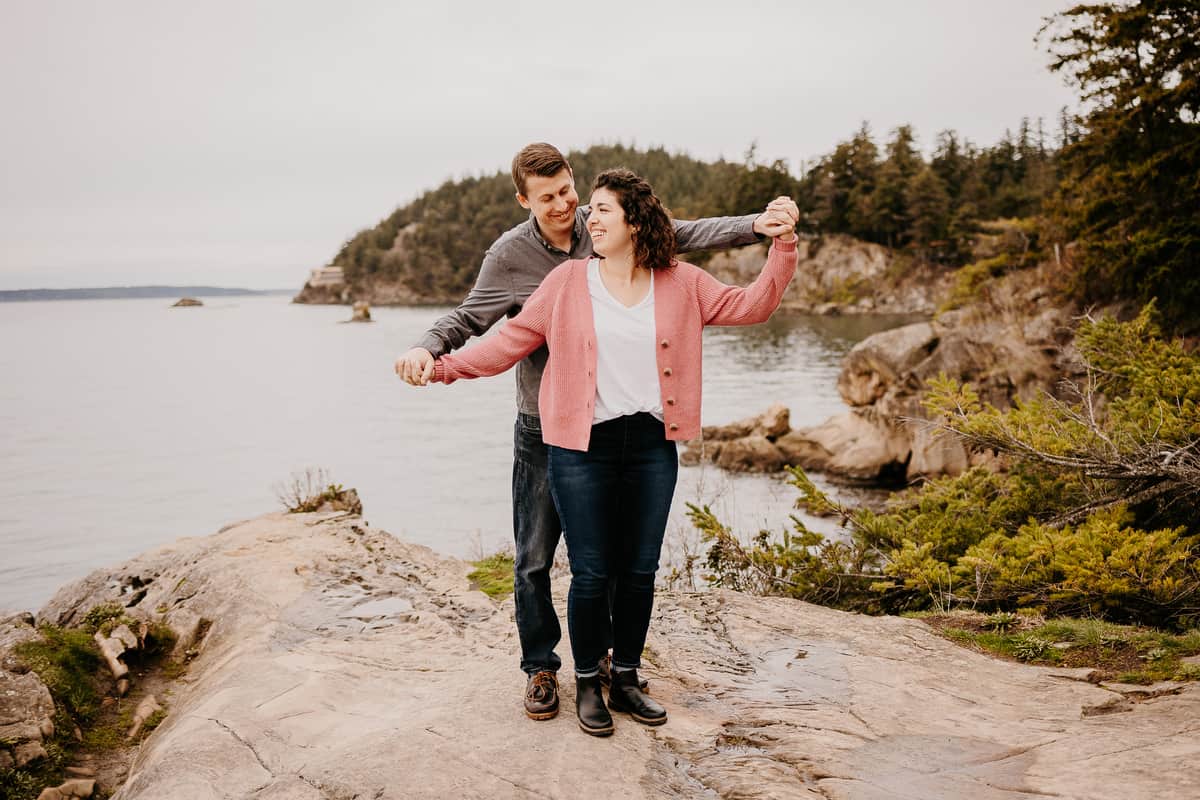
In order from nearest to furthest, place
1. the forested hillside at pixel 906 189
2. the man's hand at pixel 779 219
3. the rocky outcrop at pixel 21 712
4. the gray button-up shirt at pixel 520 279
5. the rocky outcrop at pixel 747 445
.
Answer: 1. the man's hand at pixel 779 219
2. the gray button-up shirt at pixel 520 279
3. the rocky outcrop at pixel 21 712
4. the rocky outcrop at pixel 747 445
5. the forested hillside at pixel 906 189

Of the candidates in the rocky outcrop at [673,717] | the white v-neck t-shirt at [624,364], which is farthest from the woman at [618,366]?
the rocky outcrop at [673,717]

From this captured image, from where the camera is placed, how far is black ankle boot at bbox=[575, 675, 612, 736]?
10.8 ft

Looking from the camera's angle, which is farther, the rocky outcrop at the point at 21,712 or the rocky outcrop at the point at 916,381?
the rocky outcrop at the point at 916,381

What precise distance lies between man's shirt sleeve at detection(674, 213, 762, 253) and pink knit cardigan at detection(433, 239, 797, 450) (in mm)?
126

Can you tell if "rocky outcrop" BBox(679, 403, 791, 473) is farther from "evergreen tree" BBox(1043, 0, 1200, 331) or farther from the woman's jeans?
the woman's jeans

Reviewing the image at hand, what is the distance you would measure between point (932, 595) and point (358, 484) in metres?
16.2

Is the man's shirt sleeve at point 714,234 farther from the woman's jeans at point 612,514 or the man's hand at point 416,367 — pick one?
the man's hand at point 416,367

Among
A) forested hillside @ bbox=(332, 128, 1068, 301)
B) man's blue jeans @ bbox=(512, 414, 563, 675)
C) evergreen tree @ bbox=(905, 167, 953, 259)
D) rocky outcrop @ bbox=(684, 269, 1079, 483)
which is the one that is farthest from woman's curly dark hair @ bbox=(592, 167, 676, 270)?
evergreen tree @ bbox=(905, 167, 953, 259)

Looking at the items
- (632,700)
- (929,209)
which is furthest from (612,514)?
(929,209)

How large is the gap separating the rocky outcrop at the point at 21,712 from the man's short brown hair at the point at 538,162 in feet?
11.7

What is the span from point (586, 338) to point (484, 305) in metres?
0.66

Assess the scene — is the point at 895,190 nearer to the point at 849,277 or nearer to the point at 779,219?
the point at 849,277

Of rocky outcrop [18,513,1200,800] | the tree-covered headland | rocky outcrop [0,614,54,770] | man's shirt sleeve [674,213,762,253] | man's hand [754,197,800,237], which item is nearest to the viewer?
rocky outcrop [18,513,1200,800]

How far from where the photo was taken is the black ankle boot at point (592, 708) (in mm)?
3285
